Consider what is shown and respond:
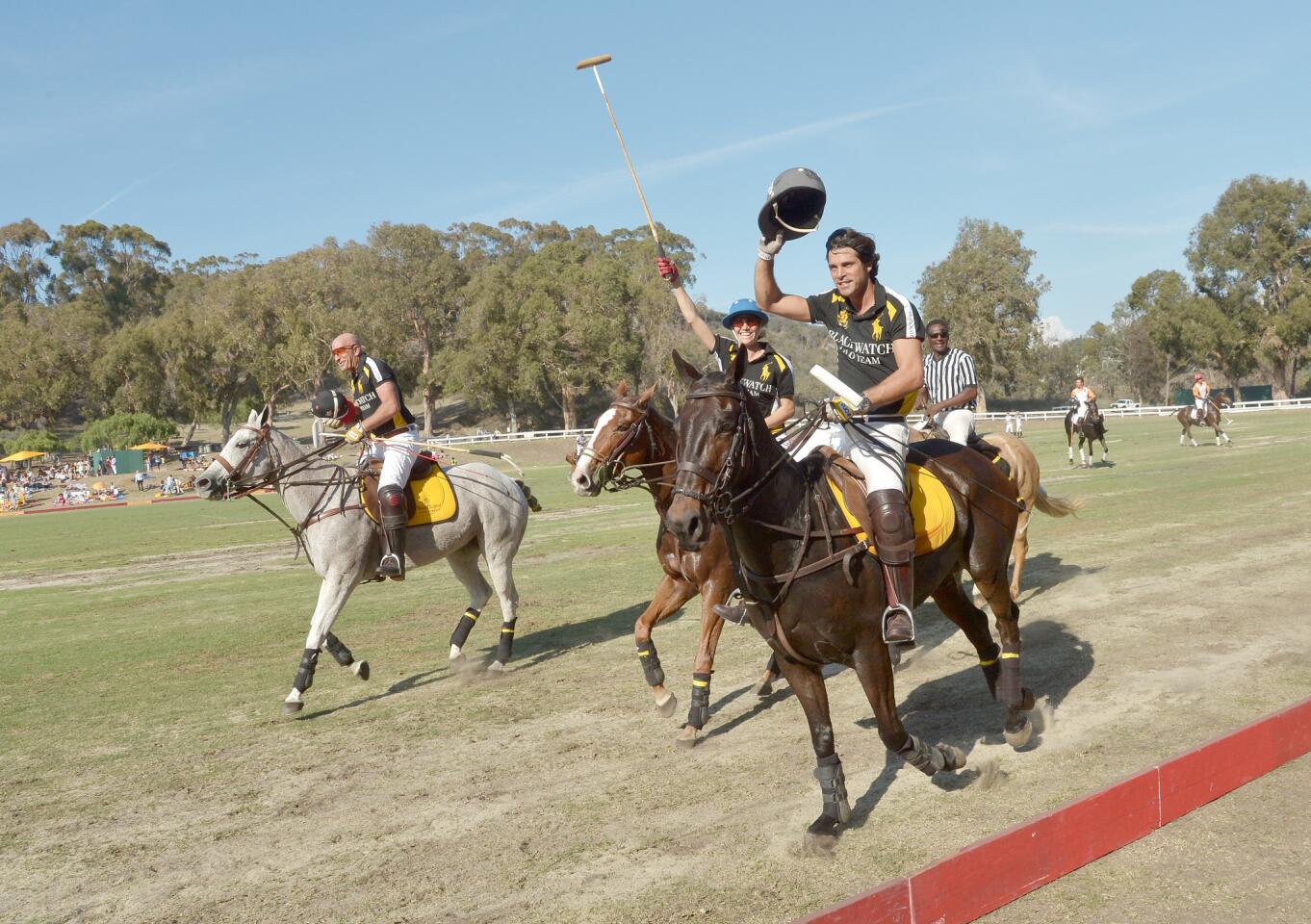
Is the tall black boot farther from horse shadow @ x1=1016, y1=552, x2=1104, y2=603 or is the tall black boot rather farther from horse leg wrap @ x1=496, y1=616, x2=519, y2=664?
horse shadow @ x1=1016, y1=552, x2=1104, y2=603

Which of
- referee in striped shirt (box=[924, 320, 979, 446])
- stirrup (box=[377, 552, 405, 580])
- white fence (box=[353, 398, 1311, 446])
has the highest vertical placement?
referee in striped shirt (box=[924, 320, 979, 446])

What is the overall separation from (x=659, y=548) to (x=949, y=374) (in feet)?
14.6

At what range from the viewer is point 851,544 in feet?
17.6

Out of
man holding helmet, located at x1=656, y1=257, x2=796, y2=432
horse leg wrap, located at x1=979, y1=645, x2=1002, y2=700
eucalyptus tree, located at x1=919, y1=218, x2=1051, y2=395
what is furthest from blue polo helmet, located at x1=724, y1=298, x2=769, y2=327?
eucalyptus tree, located at x1=919, y1=218, x2=1051, y2=395

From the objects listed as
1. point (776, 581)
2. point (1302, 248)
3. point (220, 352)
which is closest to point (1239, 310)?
point (1302, 248)

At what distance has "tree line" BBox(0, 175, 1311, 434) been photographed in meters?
73.4

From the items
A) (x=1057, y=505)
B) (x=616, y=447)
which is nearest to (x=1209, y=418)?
(x=1057, y=505)

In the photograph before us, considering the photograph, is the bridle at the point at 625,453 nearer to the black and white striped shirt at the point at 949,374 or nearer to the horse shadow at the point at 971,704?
the horse shadow at the point at 971,704

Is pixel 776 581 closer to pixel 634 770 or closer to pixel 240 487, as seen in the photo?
pixel 634 770

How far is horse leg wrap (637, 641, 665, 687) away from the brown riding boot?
2.75 meters

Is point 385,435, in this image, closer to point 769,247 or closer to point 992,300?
point 769,247

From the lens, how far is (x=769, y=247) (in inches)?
230

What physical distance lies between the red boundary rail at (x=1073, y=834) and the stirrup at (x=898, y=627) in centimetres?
112

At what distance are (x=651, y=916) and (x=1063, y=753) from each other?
306 centimetres
